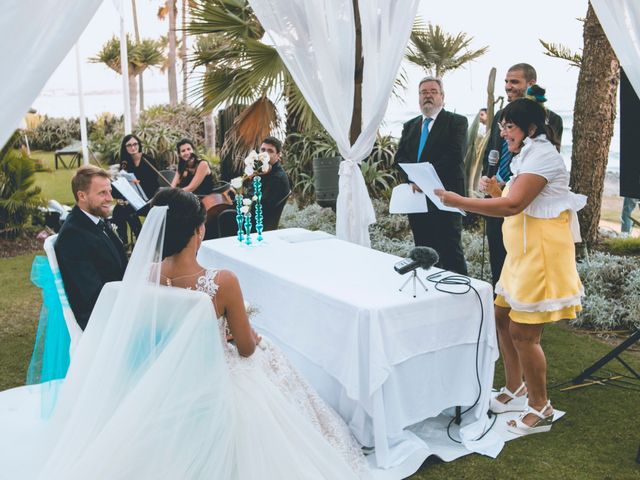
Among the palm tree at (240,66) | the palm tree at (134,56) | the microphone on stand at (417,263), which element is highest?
the palm tree at (134,56)

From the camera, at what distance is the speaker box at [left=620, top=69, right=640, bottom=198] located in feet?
10.4

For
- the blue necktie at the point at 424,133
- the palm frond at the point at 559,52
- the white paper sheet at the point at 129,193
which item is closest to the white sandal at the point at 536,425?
the blue necktie at the point at 424,133

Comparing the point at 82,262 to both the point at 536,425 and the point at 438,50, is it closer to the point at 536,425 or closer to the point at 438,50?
the point at 536,425

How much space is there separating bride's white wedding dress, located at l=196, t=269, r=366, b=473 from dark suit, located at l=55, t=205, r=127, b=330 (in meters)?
0.87

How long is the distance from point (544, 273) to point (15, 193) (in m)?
6.89

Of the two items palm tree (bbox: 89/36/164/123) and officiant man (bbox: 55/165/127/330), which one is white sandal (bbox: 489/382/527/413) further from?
palm tree (bbox: 89/36/164/123)

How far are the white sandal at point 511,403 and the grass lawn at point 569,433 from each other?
22 centimetres

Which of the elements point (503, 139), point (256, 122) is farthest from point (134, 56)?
point (503, 139)

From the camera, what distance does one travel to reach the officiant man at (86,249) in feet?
10.1

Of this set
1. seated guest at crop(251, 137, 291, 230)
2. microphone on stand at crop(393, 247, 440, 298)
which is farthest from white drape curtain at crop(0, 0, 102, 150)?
seated guest at crop(251, 137, 291, 230)

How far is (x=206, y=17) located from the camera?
22.9 feet

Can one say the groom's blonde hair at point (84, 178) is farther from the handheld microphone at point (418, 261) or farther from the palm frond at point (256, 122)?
the palm frond at point (256, 122)

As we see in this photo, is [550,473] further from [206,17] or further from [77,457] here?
[206,17]

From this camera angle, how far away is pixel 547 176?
3.03 m
